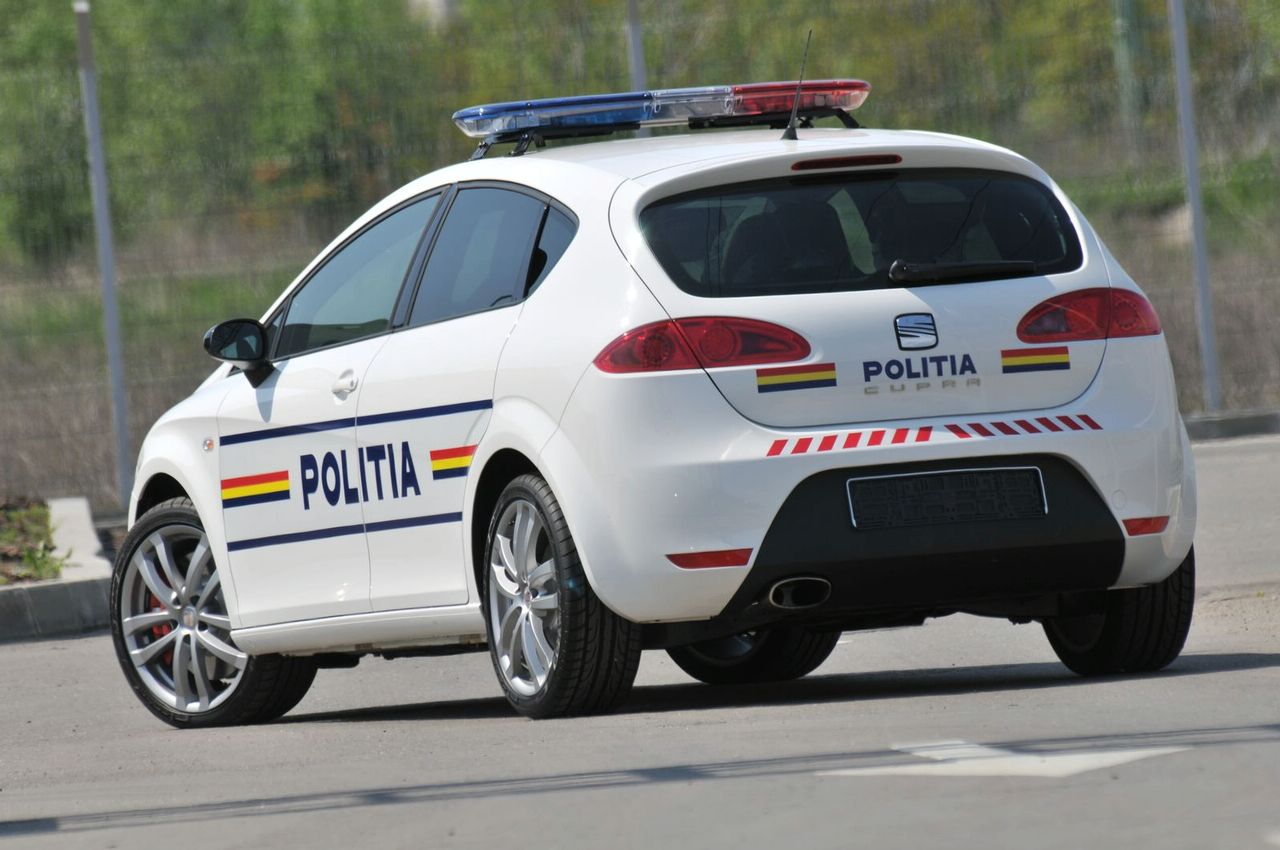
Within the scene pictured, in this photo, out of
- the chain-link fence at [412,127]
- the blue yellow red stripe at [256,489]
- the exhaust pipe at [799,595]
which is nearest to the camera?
the exhaust pipe at [799,595]

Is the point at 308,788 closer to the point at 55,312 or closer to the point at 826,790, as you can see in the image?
the point at 826,790

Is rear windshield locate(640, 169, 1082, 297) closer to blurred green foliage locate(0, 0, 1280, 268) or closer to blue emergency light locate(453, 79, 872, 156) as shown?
blue emergency light locate(453, 79, 872, 156)

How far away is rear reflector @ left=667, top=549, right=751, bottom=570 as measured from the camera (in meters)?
6.12

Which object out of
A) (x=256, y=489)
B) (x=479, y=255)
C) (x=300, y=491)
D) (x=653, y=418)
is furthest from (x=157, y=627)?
(x=653, y=418)

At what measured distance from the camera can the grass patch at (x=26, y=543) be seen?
38.0 ft

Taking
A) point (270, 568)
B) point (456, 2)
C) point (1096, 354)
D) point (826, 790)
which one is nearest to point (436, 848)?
point (826, 790)

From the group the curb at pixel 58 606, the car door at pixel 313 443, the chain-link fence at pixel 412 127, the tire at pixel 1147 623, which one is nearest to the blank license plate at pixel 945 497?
the tire at pixel 1147 623

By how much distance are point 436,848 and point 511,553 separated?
2158mm

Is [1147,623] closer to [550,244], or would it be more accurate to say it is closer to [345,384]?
[550,244]

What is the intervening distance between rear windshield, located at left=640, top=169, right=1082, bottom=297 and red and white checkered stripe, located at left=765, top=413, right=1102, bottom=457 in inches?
16.0

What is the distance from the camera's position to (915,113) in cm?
1566

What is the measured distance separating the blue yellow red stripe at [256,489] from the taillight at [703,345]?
1686 mm

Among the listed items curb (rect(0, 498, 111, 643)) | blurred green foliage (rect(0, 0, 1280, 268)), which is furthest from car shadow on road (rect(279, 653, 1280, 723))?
blurred green foliage (rect(0, 0, 1280, 268))

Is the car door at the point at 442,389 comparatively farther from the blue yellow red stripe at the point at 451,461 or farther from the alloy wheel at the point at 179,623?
the alloy wheel at the point at 179,623
